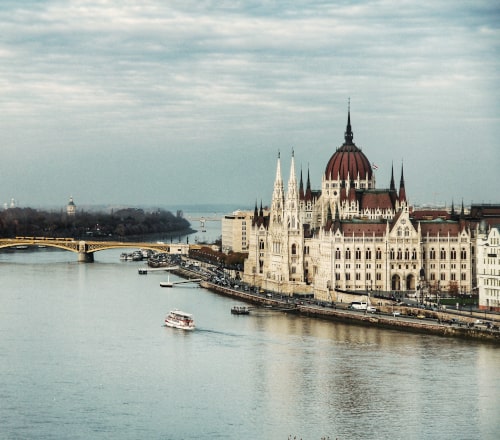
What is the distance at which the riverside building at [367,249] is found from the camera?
43844 millimetres

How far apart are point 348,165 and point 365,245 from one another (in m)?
8.08

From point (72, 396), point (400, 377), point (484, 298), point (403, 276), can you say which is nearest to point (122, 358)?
point (72, 396)

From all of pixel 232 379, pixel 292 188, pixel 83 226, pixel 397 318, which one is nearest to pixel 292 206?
pixel 292 188

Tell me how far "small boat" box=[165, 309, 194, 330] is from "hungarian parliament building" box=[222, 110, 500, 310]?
7.32m

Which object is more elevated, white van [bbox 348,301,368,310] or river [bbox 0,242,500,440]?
→ white van [bbox 348,301,368,310]

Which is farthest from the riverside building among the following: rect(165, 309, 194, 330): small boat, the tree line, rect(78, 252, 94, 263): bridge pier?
the tree line

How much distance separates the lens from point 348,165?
51438 millimetres

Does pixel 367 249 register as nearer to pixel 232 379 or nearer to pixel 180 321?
pixel 180 321

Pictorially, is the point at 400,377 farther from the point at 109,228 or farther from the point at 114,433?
the point at 109,228

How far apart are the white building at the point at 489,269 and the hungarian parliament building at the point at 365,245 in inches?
68.1

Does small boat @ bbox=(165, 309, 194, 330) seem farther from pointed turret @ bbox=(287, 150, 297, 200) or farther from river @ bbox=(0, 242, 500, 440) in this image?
pointed turret @ bbox=(287, 150, 297, 200)

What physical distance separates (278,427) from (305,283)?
23063mm

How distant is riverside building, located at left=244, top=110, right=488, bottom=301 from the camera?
43844 mm

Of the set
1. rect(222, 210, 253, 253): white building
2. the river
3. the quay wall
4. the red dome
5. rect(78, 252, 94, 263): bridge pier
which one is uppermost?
the red dome
